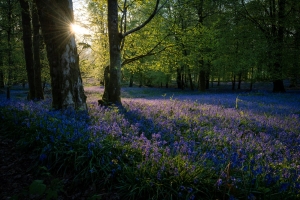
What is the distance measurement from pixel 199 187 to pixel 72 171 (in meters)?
2.32

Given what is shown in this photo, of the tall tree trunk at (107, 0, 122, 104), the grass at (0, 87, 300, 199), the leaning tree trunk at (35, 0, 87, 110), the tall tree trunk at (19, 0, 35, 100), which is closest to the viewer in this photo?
the grass at (0, 87, 300, 199)

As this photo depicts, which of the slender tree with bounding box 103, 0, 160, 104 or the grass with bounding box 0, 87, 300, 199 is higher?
the slender tree with bounding box 103, 0, 160, 104

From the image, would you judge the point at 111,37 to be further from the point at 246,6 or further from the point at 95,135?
the point at 246,6

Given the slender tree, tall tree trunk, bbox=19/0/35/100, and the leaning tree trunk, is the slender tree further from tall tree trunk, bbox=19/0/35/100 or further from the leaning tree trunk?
tall tree trunk, bbox=19/0/35/100

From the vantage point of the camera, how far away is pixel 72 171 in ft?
11.3

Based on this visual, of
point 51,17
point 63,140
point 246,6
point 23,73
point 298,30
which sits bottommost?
point 63,140

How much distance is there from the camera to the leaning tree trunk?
6062 mm

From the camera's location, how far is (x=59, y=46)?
240 inches

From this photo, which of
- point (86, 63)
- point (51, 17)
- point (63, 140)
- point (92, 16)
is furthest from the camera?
point (86, 63)

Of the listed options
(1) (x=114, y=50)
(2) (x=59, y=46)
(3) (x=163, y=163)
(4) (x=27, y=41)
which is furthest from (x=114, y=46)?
(3) (x=163, y=163)

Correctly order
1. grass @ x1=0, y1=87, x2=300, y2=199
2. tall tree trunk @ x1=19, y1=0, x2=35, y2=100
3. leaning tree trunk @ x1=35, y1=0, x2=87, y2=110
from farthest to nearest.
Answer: tall tree trunk @ x1=19, y1=0, x2=35, y2=100 < leaning tree trunk @ x1=35, y1=0, x2=87, y2=110 < grass @ x1=0, y1=87, x2=300, y2=199

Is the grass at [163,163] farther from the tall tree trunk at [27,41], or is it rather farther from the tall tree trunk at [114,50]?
the tall tree trunk at [27,41]

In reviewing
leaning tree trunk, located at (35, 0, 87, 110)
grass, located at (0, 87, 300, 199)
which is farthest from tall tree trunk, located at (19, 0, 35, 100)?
grass, located at (0, 87, 300, 199)

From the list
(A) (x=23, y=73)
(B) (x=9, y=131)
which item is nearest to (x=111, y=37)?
(B) (x=9, y=131)
